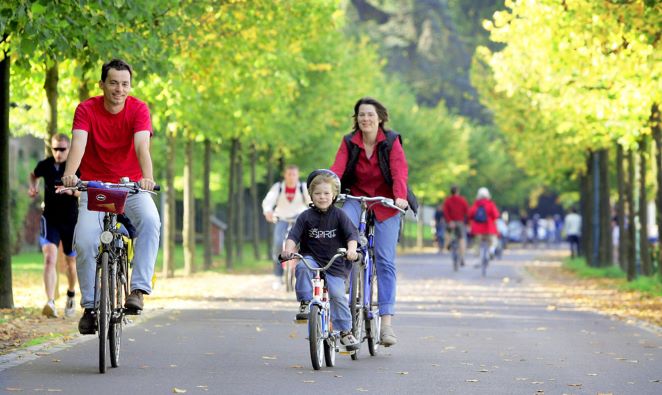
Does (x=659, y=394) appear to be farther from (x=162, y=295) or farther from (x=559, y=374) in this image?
(x=162, y=295)

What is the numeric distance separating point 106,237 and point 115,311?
495 millimetres

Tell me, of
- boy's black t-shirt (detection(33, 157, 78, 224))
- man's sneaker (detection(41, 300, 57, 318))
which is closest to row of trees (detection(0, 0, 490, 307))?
boy's black t-shirt (detection(33, 157, 78, 224))

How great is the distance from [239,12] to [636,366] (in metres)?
11.4

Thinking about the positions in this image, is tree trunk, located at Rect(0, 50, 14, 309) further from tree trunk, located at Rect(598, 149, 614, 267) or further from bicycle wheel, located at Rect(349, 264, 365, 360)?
tree trunk, located at Rect(598, 149, 614, 267)

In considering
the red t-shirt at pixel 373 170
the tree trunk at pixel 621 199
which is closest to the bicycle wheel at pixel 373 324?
the red t-shirt at pixel 373 170

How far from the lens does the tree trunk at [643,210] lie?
27.0 m

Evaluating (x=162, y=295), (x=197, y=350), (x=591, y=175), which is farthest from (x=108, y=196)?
(x=591, y=175)

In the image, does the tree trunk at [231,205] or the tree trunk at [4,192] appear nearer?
the tree trunk at [4,192]

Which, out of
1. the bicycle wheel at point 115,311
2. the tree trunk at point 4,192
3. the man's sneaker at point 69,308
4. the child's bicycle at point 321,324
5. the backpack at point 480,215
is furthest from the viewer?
the backpack at point 480,215

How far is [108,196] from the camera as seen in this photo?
9836 mm

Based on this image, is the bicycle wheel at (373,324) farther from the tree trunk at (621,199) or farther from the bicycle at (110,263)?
the tree trunk at (621,199)

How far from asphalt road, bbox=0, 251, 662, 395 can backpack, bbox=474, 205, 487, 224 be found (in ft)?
40.6

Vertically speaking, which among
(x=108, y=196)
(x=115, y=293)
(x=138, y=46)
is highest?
(x=138, y=46)

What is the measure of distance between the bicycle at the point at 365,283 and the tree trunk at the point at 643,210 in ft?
52.3
